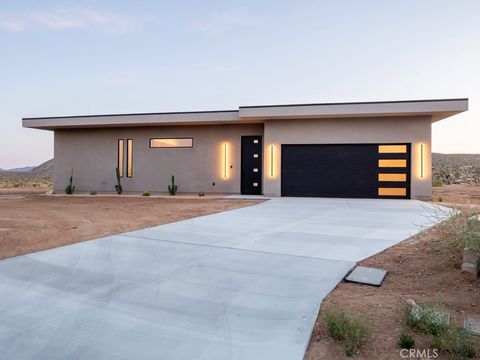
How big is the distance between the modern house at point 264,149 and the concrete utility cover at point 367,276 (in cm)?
974

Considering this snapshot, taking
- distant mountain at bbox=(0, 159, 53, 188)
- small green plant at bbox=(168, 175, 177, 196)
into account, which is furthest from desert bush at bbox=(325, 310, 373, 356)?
distant mountain at bbox=(0, 159, 53, 188)

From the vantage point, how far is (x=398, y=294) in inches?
125

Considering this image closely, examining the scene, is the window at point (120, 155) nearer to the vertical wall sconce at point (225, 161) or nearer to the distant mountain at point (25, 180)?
the vertical wall sconce at point (225, 161)

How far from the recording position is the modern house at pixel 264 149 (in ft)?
42.2

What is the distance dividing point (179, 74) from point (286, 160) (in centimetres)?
857

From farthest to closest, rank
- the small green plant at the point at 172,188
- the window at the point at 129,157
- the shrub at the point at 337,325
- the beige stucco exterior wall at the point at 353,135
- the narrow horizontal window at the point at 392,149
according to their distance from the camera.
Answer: the window at the point at 129,157 → the small green plant at the point at 172,188 → the narrow horizontal window at the point at 392,149 → the beige stucco exterior wall at the point at 353,135 → the shrub at the point at 337,325

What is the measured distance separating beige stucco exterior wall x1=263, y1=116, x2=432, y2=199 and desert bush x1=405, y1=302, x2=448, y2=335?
37.7 feet

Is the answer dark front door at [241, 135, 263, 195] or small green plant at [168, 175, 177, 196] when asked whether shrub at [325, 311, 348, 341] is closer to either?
dark front door at [241, 135, 263, 195]

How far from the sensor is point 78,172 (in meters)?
16.9

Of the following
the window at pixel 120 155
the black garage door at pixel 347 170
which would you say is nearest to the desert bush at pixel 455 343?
the black garage door at pixel 347 170

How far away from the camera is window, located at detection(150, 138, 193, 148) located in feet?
51.1

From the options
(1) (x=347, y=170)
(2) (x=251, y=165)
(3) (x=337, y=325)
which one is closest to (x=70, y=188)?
(2) (x=251, y=165)

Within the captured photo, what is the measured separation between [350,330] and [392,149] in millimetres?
12398

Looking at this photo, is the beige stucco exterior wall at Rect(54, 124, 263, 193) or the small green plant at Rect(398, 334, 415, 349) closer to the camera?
the small green plant at Rect(398, 334, 415, 349)
